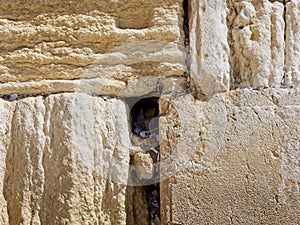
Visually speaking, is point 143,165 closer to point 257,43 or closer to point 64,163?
point 64,163

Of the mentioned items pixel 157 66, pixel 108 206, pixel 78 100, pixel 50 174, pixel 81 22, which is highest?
pixel 81 22

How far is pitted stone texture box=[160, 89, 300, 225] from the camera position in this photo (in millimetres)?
1767

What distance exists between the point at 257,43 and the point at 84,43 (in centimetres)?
76

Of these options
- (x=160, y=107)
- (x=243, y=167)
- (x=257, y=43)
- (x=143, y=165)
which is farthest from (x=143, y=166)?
(x=257, y=43)

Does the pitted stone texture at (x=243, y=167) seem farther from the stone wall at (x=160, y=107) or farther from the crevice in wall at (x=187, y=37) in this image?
the crevice in wall at (x=187, y=37)

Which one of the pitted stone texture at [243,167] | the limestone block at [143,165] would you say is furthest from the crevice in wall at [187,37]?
the limestone block at [143,165]

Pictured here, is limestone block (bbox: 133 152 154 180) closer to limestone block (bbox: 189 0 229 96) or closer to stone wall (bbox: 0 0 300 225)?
stone wall (bbox: 0 0 300 225)

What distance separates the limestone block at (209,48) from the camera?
1.85m

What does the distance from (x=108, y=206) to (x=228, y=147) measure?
0.58 meters

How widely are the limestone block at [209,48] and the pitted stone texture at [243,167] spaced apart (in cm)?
8

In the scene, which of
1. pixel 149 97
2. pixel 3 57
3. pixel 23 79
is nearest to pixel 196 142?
pixel 149 97

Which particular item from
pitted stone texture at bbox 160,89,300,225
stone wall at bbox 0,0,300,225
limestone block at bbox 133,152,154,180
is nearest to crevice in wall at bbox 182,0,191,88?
stone wall at bbox 0,0,300,225

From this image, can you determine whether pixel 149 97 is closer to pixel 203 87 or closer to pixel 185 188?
pixel 203 87

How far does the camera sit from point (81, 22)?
75.1 inches
